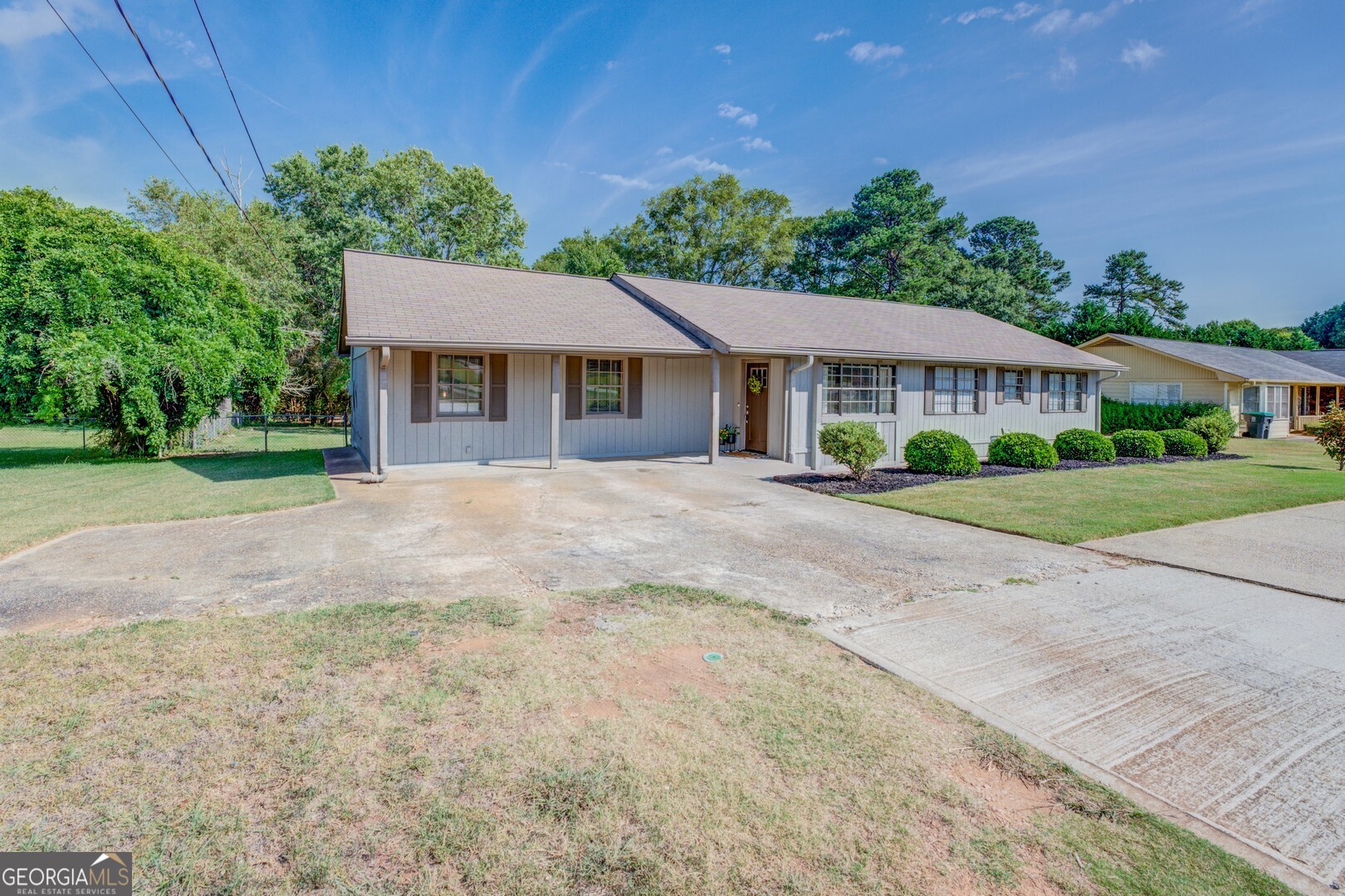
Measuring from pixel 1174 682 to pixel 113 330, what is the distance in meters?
17.7

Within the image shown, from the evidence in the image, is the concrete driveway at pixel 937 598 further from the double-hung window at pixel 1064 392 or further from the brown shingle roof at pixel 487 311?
the double-hung window at pixel 1064 392

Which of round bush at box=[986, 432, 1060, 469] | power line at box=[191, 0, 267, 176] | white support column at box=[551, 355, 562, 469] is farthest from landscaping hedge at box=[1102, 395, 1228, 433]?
power line at box=[191, 0, 267, 176]

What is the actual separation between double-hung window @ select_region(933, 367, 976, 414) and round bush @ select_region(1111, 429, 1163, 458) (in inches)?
150

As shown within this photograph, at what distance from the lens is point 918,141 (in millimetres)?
28609

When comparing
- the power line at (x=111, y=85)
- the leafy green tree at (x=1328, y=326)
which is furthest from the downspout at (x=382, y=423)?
the leafy green tree at (x=1328, y=326)

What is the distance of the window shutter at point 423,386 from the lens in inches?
471

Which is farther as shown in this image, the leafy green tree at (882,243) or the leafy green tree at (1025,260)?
the leafy green tree at (1025,260)

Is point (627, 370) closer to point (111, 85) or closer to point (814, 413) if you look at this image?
point (814, 413)

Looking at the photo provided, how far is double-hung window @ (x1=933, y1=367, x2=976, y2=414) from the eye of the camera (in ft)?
52.4

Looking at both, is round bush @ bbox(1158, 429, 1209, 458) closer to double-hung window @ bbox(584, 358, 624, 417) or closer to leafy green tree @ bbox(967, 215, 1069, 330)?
double-hung window @ bbox(584, 358, 624, 417)

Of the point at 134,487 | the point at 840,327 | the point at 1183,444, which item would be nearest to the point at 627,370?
the point at 840,327

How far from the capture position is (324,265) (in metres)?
27.0

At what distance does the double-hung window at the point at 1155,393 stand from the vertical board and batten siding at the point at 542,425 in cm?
2313

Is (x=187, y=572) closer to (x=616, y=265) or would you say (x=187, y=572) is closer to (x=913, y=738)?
(x=913, y=738)
